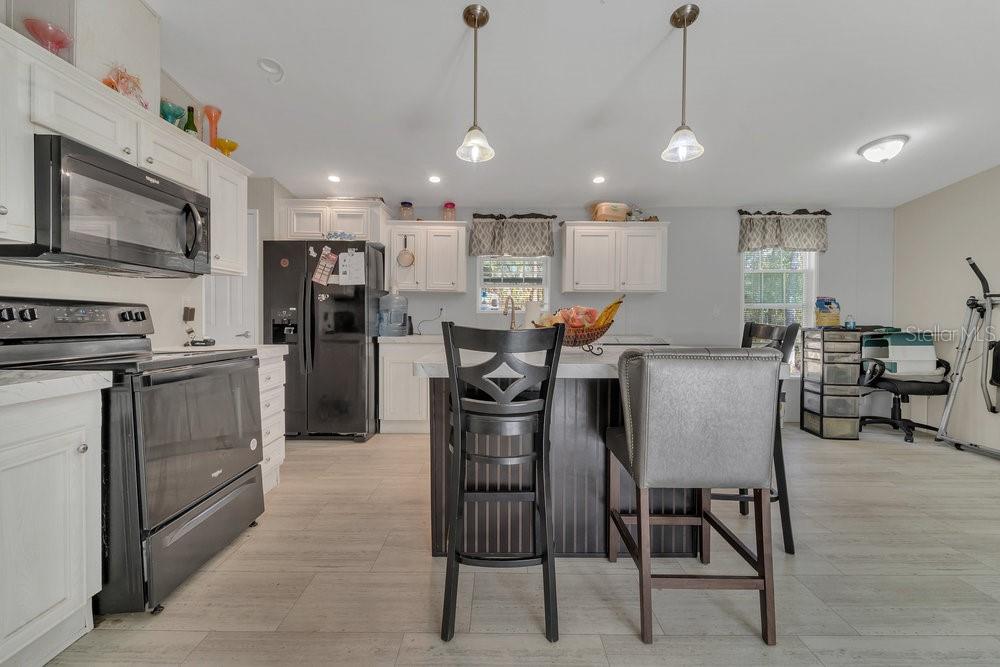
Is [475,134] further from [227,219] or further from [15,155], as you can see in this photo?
[15,155]

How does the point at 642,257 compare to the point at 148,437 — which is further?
the point at 642,257

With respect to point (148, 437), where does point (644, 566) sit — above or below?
below

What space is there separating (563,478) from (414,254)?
315 cm

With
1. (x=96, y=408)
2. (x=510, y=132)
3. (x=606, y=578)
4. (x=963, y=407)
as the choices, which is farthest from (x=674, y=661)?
(x=963, y=407)

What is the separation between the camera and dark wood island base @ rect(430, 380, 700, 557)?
1855mm

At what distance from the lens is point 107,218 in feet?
5.49

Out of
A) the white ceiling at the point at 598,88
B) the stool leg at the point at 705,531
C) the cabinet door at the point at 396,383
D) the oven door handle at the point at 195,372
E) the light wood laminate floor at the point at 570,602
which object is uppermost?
the white ceiling at the point at 598,88

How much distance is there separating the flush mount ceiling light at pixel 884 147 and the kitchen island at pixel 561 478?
123 inches

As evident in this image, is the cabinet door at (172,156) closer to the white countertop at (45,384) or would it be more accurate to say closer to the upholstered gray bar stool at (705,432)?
the white countertop at (45,384)

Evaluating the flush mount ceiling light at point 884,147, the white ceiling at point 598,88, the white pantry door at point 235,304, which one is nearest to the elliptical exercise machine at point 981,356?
the white ceiling at point 598,88

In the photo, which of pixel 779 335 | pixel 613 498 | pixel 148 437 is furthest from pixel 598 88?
pixel 148 437

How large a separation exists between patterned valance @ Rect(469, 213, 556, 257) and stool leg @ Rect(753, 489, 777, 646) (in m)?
3.49

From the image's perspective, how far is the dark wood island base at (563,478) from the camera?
1.86m

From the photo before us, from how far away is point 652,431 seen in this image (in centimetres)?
139
